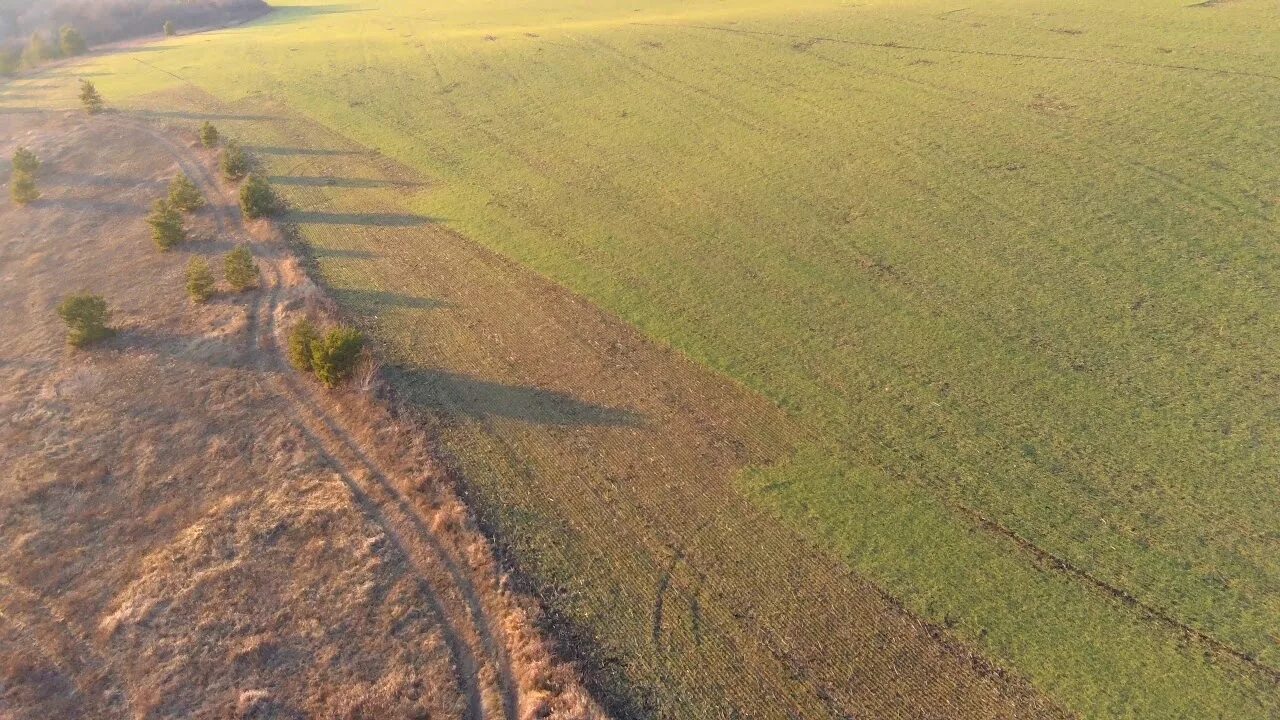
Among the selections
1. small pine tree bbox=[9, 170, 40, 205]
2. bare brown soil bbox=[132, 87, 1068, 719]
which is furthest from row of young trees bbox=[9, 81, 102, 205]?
bare brown soil bbox=[132, 87, 1068, 719]

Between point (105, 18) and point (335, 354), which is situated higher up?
point (105, 18)

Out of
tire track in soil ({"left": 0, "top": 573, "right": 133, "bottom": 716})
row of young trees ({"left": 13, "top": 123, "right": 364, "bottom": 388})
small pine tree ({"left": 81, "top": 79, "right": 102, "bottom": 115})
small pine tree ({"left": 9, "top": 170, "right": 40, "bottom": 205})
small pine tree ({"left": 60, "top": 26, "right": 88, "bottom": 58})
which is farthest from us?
small pine tree ({"left": 60, "top": 26, "right": 88, "bottom": 58})

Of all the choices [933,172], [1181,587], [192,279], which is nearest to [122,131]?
[192,279]

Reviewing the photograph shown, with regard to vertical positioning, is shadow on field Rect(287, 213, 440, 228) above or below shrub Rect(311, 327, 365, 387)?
above

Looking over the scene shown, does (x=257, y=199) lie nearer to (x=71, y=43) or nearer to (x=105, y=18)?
(x=71, y=43)

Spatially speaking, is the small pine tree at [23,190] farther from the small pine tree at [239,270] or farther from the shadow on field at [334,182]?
the small pine tree at [239,270]

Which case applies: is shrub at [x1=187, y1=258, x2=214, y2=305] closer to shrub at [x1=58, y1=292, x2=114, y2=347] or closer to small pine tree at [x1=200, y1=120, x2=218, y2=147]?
shrub at [x1=58, y1=292, x2=114, y2=347]

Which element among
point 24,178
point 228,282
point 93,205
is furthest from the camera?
point 24,178

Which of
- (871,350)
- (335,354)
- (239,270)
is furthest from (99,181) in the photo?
(871,350)

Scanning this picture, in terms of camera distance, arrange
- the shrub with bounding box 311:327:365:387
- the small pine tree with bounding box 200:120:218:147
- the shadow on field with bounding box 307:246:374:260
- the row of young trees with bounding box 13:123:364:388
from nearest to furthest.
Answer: the shrub with bounding box 311:327:365:387, the row of young trees with bounding box 13:123:364:388, the shadow on field with bounding box 307:246:374:260, the small pine tree with bounding box 200:120:218:147
